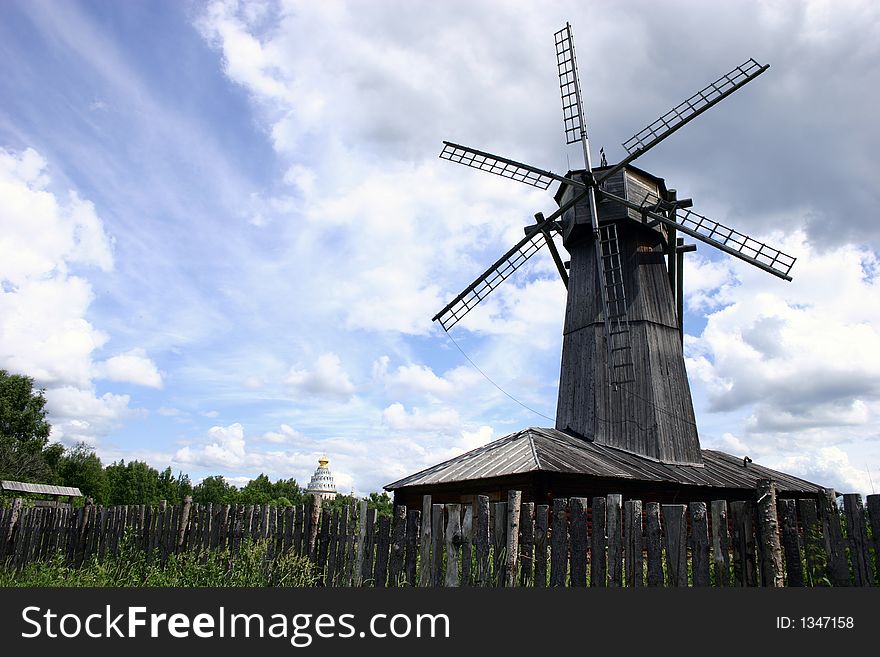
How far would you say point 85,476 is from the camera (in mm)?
54594

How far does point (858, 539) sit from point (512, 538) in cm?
305

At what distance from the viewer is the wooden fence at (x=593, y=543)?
5469 mm

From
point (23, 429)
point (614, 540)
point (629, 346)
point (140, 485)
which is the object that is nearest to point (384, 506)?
point (629, 346)

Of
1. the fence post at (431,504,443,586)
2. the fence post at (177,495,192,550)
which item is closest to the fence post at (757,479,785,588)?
the fence post at (431,504,443,586)

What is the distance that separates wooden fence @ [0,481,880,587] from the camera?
17.9ft

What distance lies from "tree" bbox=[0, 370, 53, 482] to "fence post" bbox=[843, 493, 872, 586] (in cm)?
4896

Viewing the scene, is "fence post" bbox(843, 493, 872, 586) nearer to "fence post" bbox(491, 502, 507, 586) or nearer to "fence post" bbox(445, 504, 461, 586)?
"fence post" bbox(491, 502, 507, 586)

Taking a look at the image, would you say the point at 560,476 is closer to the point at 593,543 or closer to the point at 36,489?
the point at 593,543

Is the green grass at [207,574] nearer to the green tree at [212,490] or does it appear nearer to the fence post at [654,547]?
the fence post at [654,547]

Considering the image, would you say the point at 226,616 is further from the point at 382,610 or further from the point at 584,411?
the point at 584,411

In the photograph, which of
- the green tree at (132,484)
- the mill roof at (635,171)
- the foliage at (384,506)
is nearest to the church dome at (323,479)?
the green tree at (132,484)

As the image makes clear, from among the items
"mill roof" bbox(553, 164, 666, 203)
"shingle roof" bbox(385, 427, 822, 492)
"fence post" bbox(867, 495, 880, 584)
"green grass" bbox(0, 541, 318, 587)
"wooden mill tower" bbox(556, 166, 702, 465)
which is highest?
"mill roof" bbox(553, 164, 666, 203)

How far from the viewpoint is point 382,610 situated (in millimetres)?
4719

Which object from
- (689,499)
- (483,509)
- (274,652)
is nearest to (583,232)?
(689,499)
